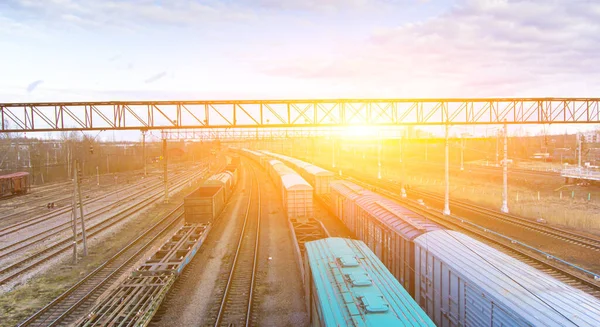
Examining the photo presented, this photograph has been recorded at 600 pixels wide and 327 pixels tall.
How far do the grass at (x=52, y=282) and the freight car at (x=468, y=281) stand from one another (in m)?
15.4

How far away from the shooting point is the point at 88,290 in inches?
612

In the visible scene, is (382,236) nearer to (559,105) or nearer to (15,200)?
(559,105)

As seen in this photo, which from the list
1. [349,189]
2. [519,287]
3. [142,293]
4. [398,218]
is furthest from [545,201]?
[142,293]

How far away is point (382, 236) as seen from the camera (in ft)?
49.8

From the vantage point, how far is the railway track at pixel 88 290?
13.2 meters

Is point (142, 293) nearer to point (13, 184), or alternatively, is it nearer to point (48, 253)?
point (48, 253)

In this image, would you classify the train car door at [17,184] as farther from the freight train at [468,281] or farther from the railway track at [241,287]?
the freight train at [468,281]

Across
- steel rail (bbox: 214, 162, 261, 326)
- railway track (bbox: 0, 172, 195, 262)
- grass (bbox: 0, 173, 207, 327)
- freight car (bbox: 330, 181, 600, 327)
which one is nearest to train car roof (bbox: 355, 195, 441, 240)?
freight car (bbox: 330, 181, 600, 327)

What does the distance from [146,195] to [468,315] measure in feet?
145

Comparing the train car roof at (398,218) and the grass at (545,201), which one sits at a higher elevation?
the train car roof at (398,218)

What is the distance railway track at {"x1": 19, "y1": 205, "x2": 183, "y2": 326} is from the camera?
13.2 m

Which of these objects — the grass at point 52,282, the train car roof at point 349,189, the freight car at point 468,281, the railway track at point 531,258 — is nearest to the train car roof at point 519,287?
the freight car at point 468,281

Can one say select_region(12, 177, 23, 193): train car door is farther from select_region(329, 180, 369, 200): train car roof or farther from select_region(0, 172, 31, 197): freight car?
select_region(329, 180, 369, 200): train car roof

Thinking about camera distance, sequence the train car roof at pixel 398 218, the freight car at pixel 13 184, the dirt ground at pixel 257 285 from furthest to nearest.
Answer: the freight car at pixel 13 184, the dirt ground at pixel 257 285, the train car roof at pixel 398 218
